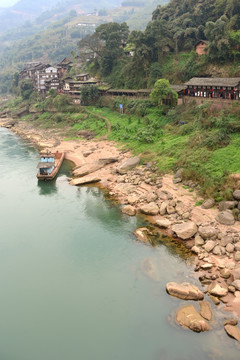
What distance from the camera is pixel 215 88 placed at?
139ft

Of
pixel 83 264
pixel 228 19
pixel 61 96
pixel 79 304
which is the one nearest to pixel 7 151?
pixel 61 96

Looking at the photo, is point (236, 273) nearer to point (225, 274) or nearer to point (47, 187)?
point (225, 274)

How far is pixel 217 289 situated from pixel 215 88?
31.7m

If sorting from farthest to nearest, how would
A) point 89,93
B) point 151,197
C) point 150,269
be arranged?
point 89,93, point 151,197, point 150,269

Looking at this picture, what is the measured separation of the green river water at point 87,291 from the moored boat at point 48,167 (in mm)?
6774

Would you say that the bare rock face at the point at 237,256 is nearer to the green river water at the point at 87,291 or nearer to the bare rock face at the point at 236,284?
the bare rock face at the point at 236,284

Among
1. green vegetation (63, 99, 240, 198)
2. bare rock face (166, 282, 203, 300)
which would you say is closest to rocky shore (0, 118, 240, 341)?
bare rock face (166, 282, 203, 300)

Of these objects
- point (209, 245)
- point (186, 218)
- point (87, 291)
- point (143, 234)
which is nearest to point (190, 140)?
point (186, 218)

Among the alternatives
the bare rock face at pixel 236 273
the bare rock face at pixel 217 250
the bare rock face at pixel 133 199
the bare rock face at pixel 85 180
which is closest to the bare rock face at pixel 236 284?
the bare rock face at pixel 236 273

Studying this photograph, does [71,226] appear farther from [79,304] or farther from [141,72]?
[141,72]

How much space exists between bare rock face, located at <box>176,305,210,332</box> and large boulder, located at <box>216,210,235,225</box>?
9044mm

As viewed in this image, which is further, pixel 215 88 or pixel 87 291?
pixel 215 88

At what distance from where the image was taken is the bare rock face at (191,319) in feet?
55.9

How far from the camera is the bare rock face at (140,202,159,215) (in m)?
28.6
